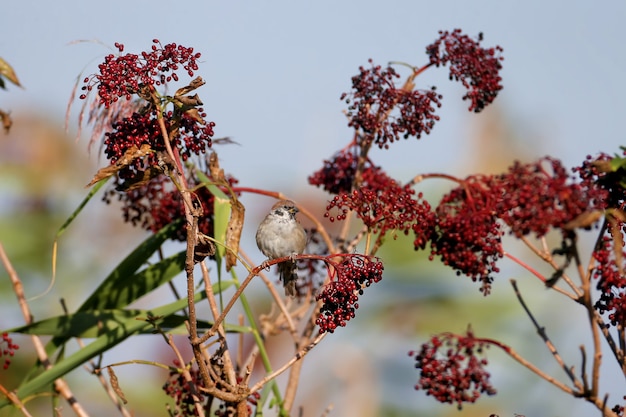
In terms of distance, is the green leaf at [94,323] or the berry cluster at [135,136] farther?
the green leaf at [94,323]

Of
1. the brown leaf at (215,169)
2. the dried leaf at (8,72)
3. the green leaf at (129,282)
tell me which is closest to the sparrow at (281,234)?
the green leaf at (129,282)

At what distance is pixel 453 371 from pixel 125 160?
1.32m

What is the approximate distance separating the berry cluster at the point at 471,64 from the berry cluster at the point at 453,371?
0.93 m

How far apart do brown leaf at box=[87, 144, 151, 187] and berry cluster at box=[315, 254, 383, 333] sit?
0.60 metres

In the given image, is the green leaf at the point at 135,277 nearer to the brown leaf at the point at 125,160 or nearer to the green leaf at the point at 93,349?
the green leaf at the point at 93,349

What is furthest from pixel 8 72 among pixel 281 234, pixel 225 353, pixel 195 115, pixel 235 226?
pixel 281 234

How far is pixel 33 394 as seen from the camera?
3.10 meters

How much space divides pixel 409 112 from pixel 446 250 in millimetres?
597

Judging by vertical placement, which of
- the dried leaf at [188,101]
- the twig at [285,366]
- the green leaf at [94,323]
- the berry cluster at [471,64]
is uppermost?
the berry cluster at [471,64]

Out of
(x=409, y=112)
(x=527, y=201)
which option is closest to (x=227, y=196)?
(x=409, y=112)

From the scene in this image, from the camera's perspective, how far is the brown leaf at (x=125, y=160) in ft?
7.92

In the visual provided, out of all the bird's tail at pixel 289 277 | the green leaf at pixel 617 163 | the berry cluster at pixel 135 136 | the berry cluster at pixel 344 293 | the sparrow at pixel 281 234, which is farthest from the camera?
the sparrow at pixel 281 234

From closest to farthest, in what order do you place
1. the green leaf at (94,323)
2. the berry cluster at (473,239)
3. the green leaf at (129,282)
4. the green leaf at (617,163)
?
the green leaf at (617,163) < the berry cluster at (473,239) < the green leaf at (94,323) < the green leaf at (129,282)

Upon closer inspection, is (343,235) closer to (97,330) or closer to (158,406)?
(97,330)
